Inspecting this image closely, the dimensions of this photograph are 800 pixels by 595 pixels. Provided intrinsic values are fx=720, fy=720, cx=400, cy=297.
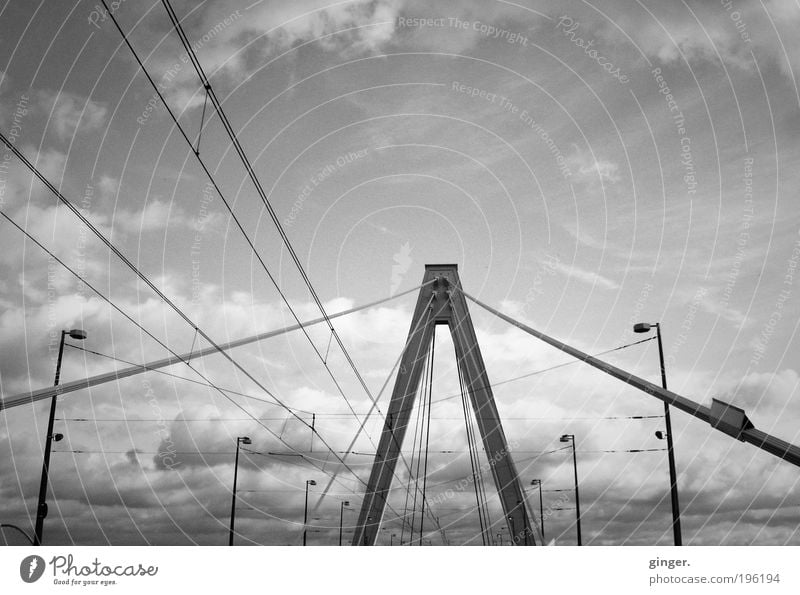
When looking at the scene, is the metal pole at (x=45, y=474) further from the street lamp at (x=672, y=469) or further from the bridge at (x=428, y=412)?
the street lamp at (x=672, y=469)

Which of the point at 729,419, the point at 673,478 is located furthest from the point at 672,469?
the point at 729,419

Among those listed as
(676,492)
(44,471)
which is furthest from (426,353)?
(44,471)

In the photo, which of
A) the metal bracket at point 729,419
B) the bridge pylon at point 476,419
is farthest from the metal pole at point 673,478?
the metal bracket at point 729,419

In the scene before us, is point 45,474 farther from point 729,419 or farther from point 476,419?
point 729,419

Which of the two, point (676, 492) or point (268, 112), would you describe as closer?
point (268, 112)

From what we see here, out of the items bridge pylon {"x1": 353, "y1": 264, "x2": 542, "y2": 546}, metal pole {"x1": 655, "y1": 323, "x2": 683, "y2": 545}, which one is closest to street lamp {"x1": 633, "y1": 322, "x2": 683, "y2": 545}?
metal pole {"x1": 655, "y1": 323, "x2": 683, "y2": 545}

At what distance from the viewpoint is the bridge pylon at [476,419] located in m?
22.5

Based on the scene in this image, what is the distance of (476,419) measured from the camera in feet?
76.9

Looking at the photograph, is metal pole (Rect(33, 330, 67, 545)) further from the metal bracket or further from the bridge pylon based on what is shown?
the metal bracket

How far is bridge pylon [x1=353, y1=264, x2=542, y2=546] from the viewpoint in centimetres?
2248
